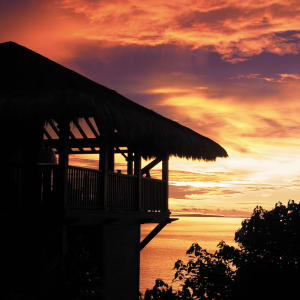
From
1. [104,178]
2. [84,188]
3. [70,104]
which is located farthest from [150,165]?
[70,104]

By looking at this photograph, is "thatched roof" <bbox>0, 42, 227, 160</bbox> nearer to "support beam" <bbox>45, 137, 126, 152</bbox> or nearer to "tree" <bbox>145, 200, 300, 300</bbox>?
"support beam" <bbox>45, 137, 126, 152</bbox>

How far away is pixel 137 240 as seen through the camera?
1619 centimetres

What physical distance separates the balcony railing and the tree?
2209 mm

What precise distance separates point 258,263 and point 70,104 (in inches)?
215

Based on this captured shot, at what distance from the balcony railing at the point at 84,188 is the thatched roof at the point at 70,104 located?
109cm

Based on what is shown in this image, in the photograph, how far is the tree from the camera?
11.4 m

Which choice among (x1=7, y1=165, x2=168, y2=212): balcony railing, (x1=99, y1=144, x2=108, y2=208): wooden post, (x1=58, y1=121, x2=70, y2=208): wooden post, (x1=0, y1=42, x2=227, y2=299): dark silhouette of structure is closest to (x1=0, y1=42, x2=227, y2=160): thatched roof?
(x1=0, y1=42, x2=227, y2=299): dark silhouette of structure

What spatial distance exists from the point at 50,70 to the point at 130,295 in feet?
22.2

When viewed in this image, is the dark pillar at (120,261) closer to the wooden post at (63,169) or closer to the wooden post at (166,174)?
the wooden post at (166,174)

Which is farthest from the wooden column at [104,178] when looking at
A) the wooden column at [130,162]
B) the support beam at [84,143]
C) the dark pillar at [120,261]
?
the wooden column at [130,162]

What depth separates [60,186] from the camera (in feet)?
35.4

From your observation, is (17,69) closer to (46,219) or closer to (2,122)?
(2,122)

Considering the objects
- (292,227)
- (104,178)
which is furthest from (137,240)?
(292,227)

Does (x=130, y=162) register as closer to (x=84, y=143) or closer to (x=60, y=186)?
(x=84, y=143)
